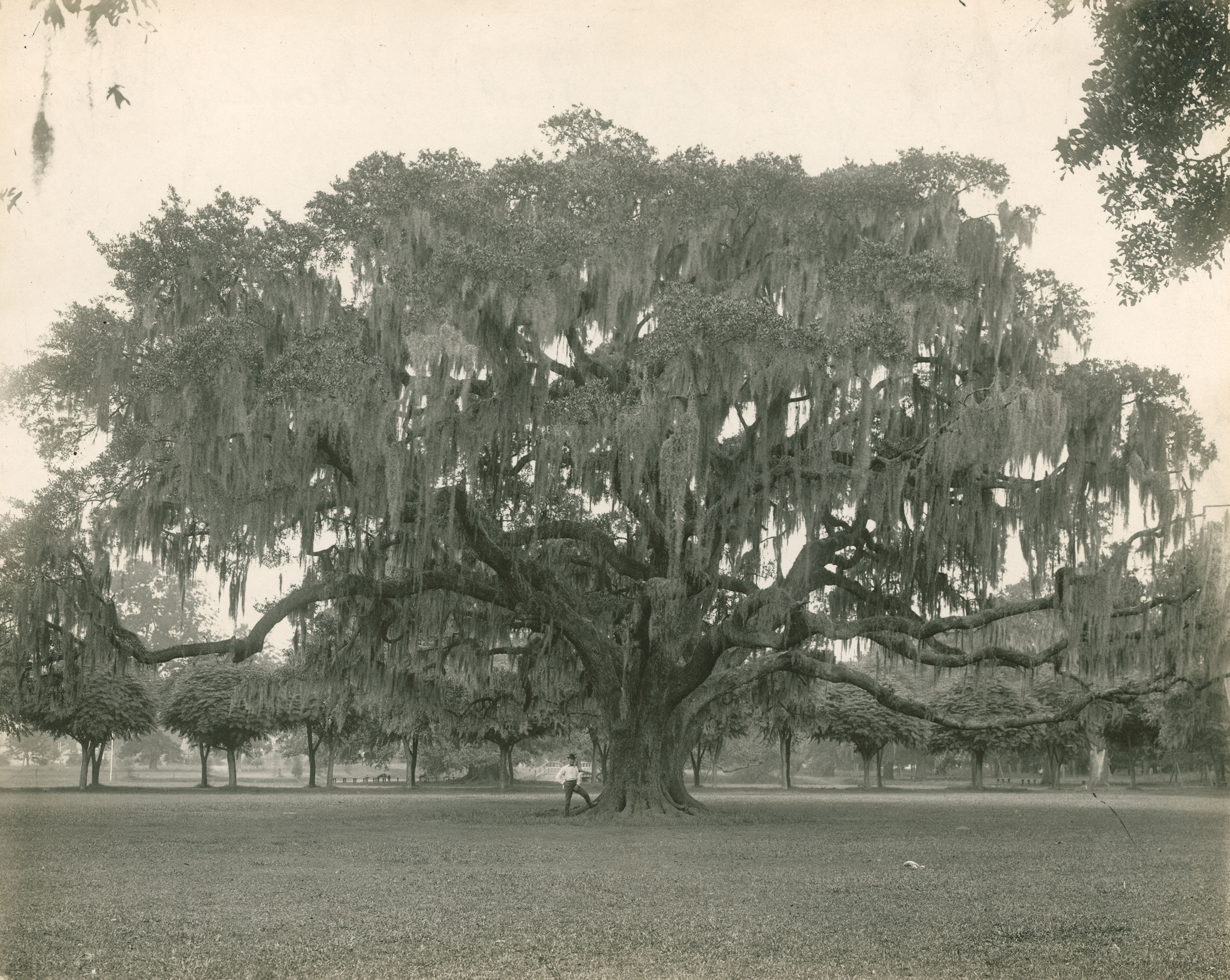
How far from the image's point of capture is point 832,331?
1681 cm

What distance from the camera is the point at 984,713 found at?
46.4 m

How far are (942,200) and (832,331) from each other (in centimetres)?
305

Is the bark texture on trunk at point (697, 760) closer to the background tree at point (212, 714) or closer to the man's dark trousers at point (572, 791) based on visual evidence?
the background tree at point (212, 714)

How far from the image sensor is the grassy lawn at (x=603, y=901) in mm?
7117

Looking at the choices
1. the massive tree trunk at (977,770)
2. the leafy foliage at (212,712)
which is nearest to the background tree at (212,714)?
the leafy foliage at (212,712)

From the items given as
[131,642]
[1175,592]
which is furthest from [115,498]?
[1175,592]

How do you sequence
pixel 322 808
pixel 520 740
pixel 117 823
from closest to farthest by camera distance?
1. pixel 117 823
2. pixel 322 808
3. pixel 520 740

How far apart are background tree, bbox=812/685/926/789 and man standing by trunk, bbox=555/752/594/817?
79.6 feet

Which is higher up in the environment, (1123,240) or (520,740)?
(1123,240)

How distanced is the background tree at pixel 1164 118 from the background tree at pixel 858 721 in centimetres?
3722

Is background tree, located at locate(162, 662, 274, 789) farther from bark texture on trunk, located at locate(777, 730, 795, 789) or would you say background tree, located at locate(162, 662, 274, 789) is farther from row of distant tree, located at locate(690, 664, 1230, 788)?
bark texture on trunk, located at locate(777, 730, 795, 789)

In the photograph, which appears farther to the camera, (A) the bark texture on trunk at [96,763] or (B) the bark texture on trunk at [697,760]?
(B) the bark texture on trunk at [697,760]

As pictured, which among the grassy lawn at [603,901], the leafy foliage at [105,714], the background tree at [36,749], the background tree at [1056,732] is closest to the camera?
the grassy lawn at [603,901]

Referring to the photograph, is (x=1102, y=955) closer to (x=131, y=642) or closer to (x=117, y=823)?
(x=131, y=642)
